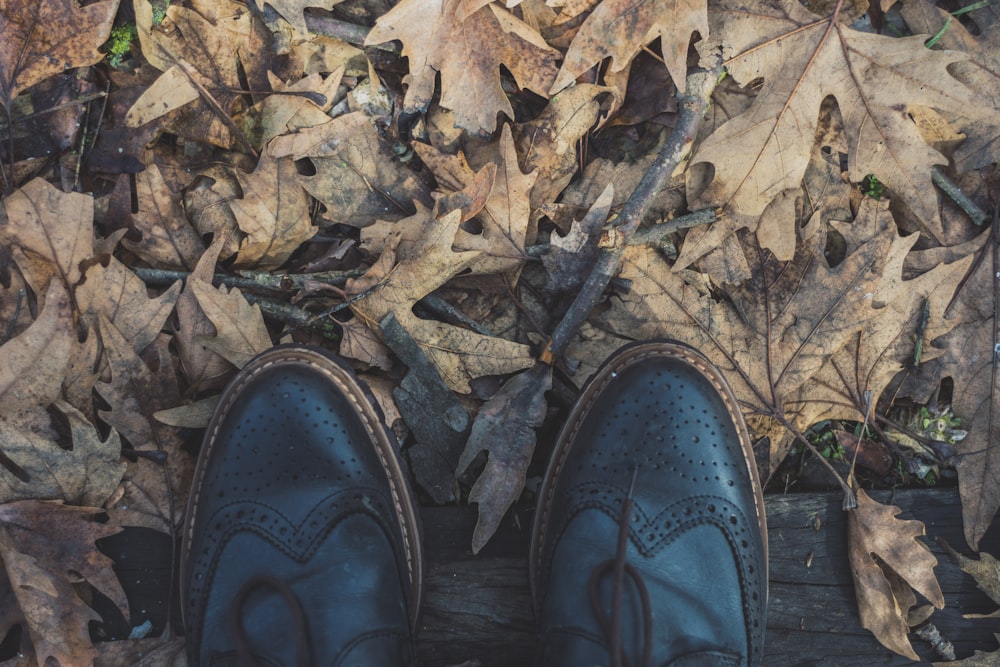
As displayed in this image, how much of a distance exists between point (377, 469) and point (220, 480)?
1.53 feet

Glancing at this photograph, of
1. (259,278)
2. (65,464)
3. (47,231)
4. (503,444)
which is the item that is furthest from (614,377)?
(47,231)

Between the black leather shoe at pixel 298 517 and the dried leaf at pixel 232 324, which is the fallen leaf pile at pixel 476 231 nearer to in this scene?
the dried leaf at pixel 232 324

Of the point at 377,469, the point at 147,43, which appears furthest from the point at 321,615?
the point at 147,43

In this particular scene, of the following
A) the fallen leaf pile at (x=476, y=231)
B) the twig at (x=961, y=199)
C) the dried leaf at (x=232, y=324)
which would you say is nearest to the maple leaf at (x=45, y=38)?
the fallen leaf pile at (x=476, y=231)

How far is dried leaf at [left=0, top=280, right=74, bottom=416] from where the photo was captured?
1.89m

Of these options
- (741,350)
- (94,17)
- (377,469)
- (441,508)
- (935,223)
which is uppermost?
(94,17)

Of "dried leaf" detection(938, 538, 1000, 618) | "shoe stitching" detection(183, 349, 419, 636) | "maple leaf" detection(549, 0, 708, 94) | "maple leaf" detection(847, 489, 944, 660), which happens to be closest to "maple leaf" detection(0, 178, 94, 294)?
"shoe stitching" detection(183, 349, 419, 636)

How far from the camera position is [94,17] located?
2016 millimetres

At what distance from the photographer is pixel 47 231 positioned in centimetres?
196

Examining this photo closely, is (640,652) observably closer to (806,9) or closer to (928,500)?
(928,500)

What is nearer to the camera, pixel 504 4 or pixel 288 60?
pixel 504 4

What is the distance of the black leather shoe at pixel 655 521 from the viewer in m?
1.95

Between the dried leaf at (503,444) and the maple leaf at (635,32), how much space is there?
94 cm

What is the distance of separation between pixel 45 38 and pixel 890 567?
3.00 meters
